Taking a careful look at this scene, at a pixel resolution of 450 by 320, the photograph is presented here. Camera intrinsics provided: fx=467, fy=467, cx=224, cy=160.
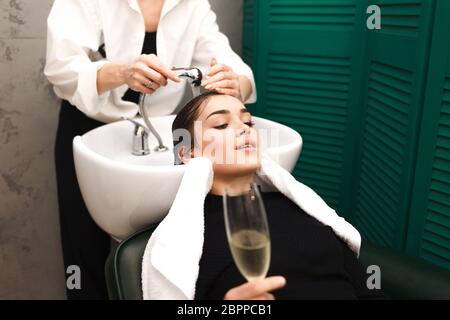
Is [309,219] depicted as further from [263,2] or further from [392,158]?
[263,2]

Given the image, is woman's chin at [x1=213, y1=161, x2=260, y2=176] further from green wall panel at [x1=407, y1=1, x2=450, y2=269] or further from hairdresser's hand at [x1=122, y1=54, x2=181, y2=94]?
green wall panel at [x1=407, y1=1, x2=450, y2=269]

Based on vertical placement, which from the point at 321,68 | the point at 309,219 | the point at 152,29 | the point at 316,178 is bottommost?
the point at 316,178

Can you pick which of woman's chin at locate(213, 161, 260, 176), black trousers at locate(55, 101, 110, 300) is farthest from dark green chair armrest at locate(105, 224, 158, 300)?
black trousers at locate(55, 101, 110, 300)

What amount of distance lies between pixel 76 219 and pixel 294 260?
897 mm

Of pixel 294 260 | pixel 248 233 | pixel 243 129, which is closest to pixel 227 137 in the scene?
pixel 243 129

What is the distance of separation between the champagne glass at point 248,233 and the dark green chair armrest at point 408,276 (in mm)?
553

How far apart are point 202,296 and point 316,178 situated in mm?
1067

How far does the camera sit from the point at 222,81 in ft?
4.22

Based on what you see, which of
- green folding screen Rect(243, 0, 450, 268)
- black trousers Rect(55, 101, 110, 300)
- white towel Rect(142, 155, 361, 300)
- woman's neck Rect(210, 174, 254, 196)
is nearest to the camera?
A: white towel Rect(142, 155, 361, 300)

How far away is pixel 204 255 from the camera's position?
1045 mm

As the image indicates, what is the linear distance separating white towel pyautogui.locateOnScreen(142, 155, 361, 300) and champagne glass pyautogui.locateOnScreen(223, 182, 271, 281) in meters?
0.25

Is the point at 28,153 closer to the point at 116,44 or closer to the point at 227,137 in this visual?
the point at 116,44

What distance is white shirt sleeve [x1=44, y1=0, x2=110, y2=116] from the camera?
4.38 ft
